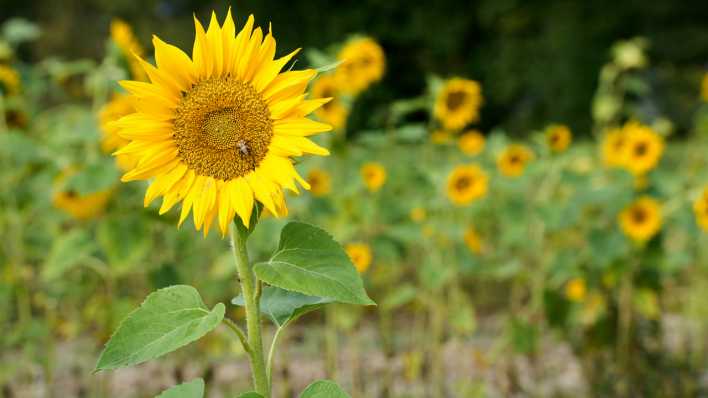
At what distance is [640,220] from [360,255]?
842 millimetres

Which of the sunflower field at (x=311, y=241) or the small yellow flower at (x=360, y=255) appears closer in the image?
the sunflower field at (x=311, y=241)

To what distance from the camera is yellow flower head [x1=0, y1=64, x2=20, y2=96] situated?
2453mm

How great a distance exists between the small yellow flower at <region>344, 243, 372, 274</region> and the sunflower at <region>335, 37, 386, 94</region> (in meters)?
0.54

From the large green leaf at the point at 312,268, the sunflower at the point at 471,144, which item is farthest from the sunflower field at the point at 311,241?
the sunflower at the point at 471,144

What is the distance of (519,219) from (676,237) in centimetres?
217

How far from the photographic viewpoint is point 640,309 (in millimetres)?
2873

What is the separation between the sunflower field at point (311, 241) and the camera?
1.00m

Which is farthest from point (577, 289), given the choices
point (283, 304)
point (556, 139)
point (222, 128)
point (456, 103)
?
point (222, 128)

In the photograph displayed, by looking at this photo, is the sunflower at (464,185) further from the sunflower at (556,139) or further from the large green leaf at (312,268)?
the large green leaf at (312,268)

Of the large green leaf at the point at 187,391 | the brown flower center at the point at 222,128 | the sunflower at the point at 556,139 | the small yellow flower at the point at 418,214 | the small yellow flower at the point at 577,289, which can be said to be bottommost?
the large green leaf at the point at 187,391

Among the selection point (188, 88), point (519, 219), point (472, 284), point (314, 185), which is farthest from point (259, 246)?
point (472, 284)

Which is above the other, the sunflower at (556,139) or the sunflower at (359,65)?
the sunflower at (359,65)

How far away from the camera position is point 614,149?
2.89 metres

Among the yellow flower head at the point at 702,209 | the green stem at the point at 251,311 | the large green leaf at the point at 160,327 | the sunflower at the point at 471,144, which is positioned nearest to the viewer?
the large green leaf at the point at 160,327
